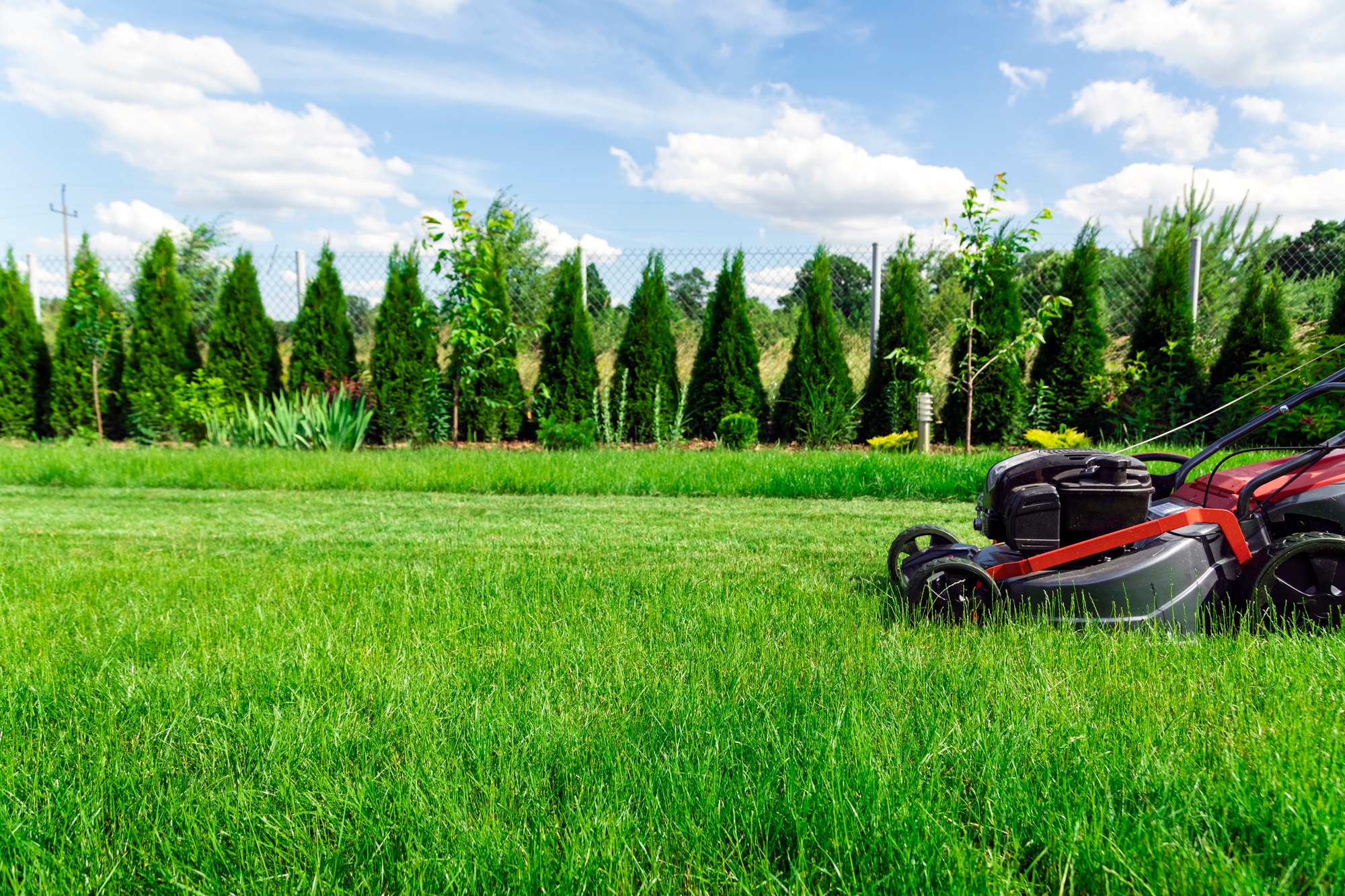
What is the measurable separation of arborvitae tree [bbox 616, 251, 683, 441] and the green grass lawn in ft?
25.1

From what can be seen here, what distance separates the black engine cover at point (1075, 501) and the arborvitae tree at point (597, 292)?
33.0ft

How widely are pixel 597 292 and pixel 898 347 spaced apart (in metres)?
4.90

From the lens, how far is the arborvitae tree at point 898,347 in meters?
11.0

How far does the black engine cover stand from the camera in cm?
319

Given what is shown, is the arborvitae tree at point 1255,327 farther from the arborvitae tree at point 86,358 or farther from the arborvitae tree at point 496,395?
the arborvitae tree at point 86,358

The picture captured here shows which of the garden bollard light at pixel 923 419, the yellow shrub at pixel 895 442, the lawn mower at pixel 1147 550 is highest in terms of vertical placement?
the garden bollard light at pixel 923 419

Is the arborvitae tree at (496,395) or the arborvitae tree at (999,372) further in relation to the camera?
the arborvitae tree at (496,395)

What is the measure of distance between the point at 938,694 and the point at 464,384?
9.63 meters

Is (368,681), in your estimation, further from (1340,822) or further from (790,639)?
(1340,822)

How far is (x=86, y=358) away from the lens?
12.4 meters

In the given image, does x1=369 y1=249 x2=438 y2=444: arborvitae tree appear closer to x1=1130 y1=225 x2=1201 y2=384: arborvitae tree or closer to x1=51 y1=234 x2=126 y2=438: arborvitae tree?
x1=51 y1=234 x2=126 y2=438: arborvitae tree

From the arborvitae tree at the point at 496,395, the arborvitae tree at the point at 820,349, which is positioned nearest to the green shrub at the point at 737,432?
the arborvitae tree at the point at 820,349

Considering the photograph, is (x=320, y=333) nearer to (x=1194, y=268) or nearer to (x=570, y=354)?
(x=570, y=354)

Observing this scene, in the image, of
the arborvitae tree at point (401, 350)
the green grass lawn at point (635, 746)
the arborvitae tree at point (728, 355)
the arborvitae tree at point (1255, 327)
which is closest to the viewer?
the green grass lawn at point (635, 746)
